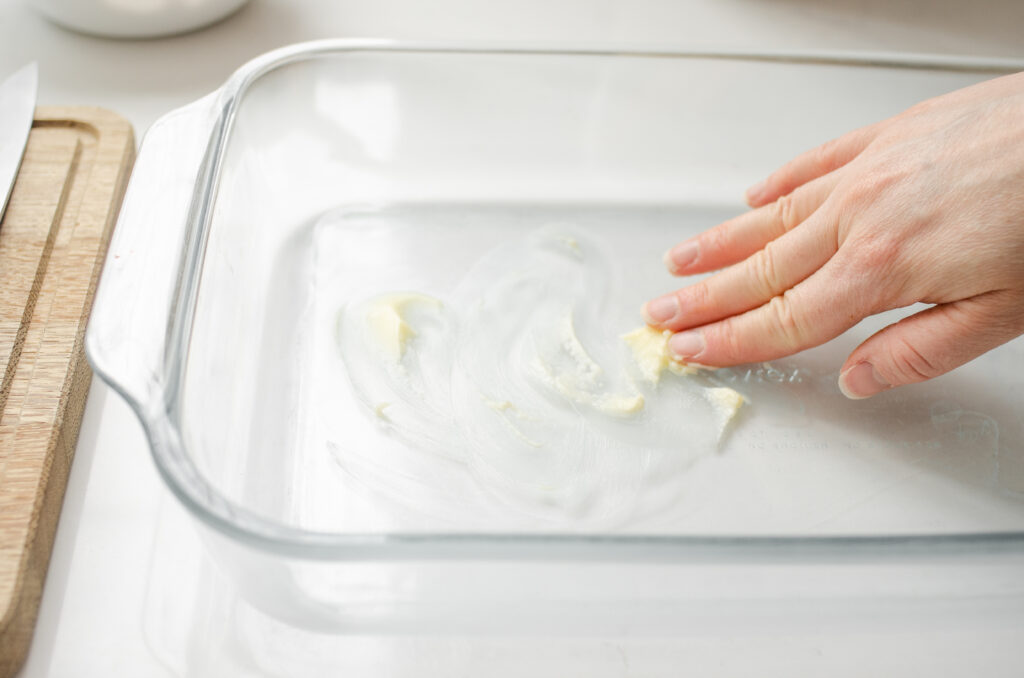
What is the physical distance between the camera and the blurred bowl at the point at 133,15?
2.88 ft

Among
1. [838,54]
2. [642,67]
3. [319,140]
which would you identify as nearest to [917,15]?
[838,54]

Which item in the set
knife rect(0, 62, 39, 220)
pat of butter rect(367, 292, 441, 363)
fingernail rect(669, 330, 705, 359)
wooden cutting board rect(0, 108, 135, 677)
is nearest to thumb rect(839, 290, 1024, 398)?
fingernail rect(669, 330, 705, 359)

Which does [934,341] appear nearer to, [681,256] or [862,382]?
[862,382]

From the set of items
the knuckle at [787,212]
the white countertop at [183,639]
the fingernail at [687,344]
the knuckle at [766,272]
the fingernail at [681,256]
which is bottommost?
the white countertop at [183,639]

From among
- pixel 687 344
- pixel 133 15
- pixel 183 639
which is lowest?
pixel 183 639

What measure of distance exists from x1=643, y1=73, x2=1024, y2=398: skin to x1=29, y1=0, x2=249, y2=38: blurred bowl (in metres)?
0.58

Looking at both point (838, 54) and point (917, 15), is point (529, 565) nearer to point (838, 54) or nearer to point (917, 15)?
point (838, 54)

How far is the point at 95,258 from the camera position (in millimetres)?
713

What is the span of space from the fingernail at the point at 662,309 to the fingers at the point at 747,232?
0.18 feet

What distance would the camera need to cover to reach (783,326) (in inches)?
25.7

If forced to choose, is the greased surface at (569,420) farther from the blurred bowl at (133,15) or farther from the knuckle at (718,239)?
the blurred bowl at (133,15)

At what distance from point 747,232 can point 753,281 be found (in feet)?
0.24

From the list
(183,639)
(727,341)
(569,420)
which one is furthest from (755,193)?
(183,639)

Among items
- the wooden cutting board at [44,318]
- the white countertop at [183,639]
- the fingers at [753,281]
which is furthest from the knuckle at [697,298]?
the wooden cutting board at [44,318]
